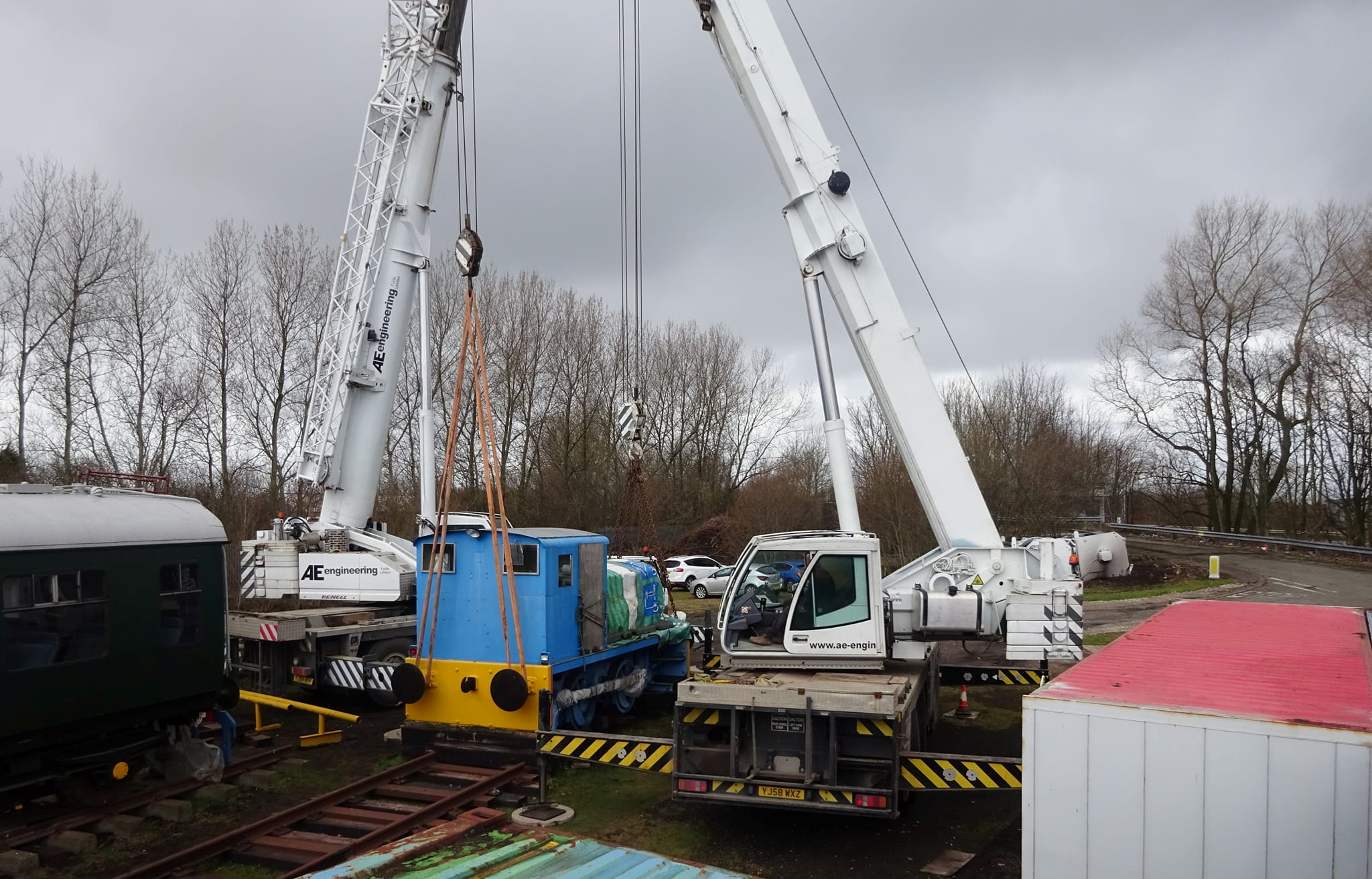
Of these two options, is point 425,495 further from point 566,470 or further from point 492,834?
point 566,470

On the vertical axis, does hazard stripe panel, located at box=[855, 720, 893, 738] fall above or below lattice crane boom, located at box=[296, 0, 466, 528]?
below

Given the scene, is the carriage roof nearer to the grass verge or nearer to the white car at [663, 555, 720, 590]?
the white car at [663, 555, 720, 590]

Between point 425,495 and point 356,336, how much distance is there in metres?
2.70

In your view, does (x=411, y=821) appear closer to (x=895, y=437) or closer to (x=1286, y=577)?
(x=895, y=437)

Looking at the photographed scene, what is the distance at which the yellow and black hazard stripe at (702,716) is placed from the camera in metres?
7.33

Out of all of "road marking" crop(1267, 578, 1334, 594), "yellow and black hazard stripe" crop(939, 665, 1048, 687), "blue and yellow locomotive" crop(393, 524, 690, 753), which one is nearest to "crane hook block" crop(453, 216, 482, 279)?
"blue and yellow locomotive" crop(393, 524, 690, 753)

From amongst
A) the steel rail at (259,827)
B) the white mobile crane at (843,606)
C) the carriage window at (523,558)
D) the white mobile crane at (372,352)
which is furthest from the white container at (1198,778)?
the white mobile crane at (372,352)

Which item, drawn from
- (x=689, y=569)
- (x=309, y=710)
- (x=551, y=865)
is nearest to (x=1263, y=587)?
(x=689, y=569)

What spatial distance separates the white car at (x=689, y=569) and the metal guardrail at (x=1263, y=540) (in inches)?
706

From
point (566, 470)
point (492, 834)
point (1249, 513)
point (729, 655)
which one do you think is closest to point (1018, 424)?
point (1249, 513)

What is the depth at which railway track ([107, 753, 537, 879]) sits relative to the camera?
678 centimetres

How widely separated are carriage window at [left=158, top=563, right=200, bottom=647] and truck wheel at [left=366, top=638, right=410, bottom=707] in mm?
3262

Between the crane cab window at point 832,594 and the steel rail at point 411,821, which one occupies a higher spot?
the crane cab window at point 832,594

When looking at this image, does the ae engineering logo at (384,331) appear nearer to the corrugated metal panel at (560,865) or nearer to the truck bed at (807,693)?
the truck bed at (807,693)
